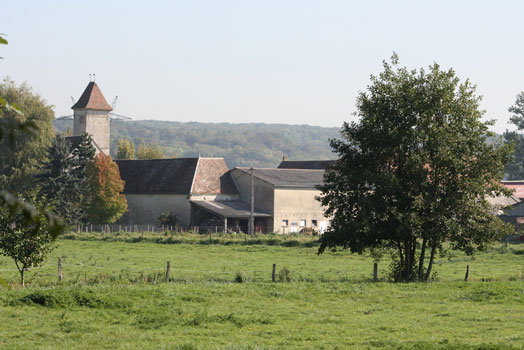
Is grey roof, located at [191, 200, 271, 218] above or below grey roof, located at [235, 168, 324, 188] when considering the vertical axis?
below

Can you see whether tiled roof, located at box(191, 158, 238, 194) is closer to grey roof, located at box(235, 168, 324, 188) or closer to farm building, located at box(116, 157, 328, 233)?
farm building, located at box(116, 157, 328, 233)

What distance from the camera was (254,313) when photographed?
19578 millimetres

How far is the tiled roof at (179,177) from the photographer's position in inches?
2995

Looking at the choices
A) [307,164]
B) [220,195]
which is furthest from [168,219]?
[307,164]

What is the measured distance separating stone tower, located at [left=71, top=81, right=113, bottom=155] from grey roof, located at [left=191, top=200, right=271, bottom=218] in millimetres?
30172

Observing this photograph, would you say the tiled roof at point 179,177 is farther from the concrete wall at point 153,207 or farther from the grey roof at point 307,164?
the grey roof at point 307,164

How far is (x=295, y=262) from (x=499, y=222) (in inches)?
567

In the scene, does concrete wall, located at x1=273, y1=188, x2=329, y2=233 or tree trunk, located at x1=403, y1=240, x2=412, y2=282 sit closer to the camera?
tree trunk, located at x1=403, y1=240, x2=412, y2=282

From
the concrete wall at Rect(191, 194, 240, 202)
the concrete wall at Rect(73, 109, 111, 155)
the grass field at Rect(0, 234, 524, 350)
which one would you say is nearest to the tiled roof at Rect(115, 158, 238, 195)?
the concrete wall at Rect(191, 194, 240, 202)

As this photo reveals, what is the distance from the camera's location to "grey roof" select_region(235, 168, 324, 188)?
7281cm

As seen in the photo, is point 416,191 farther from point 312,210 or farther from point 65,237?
point 312,210

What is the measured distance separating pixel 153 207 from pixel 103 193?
7987 mm

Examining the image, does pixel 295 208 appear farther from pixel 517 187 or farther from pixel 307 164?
pixel 517 187

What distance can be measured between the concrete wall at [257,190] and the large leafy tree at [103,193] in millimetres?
12203
